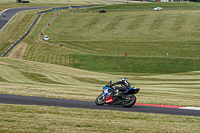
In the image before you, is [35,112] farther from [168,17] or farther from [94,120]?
[168,17]

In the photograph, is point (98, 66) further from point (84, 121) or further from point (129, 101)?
point (84, 121)

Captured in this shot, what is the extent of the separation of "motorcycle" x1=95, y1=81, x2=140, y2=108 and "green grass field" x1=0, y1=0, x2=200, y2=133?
6.77 ft

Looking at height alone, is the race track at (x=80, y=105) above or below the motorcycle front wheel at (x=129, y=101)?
below

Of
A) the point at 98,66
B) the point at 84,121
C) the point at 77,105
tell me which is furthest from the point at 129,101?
the point at 98,66

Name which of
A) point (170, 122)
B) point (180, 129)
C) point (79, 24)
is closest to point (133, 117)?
point (170, 122)

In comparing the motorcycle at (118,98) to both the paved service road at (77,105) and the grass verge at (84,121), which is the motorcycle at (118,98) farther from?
the grass verge at (84,121)

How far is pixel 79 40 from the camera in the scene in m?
86.6

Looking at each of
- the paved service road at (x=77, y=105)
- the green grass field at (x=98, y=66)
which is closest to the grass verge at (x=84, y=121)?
the green grass field at (x=98, y=66)

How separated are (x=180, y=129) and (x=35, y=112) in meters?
7.69

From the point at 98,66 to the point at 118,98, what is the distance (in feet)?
143

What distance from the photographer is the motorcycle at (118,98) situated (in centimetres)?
1883

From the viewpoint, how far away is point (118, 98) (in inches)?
764

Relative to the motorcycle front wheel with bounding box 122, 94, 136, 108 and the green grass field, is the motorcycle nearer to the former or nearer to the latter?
the motorcycle front wheel with bounding box 122, 94, 136, 108

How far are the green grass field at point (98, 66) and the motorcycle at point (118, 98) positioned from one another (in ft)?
6.77
